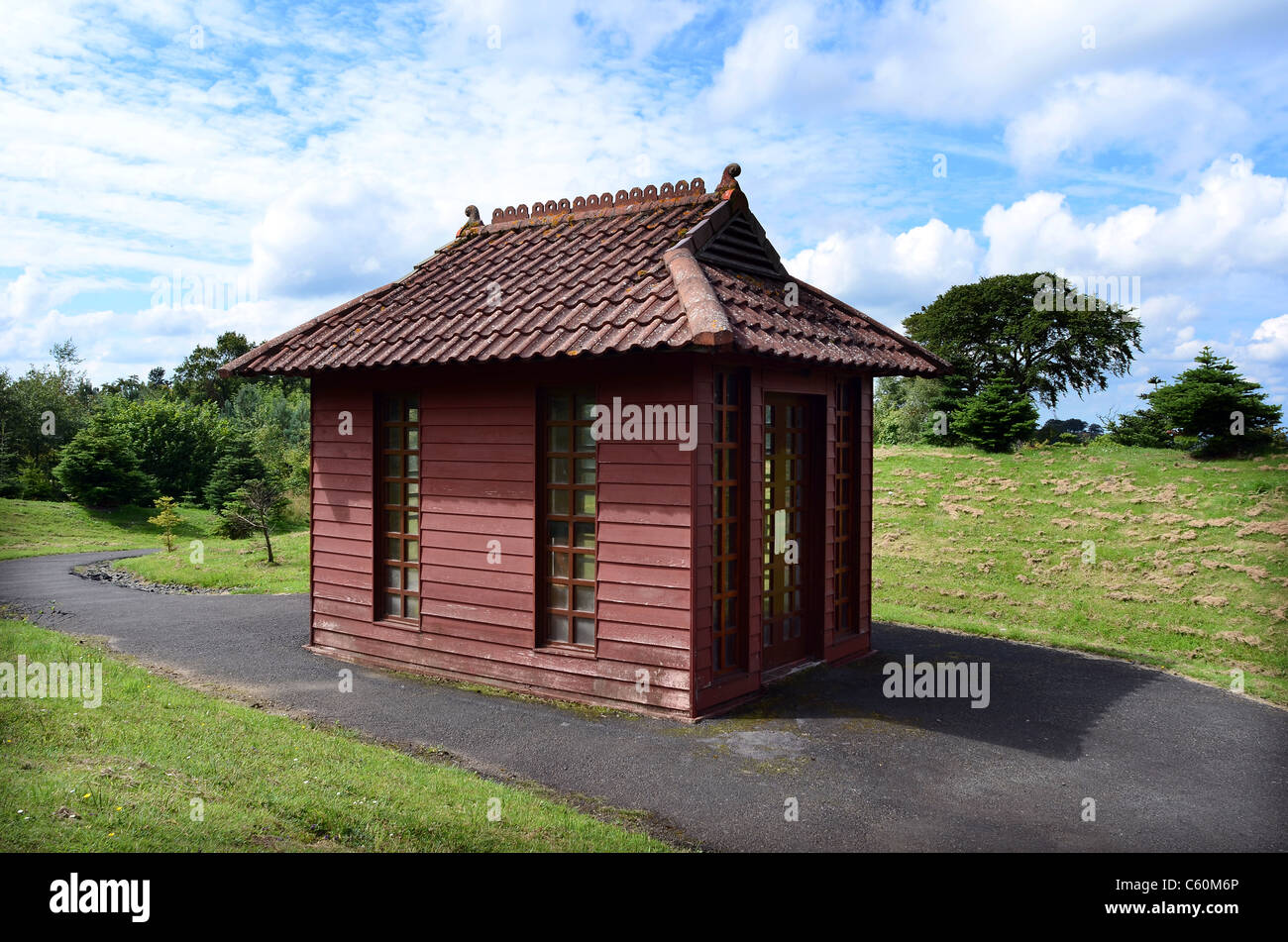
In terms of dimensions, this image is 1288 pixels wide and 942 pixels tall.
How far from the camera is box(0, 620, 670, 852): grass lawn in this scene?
4.57 meters

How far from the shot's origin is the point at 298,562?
1991cm

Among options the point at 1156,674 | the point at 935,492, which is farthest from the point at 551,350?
the point at 935,492

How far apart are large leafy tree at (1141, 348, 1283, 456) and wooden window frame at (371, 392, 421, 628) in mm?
20135

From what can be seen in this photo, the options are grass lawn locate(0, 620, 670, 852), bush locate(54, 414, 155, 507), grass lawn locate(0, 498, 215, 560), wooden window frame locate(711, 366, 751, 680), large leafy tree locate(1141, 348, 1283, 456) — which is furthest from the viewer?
bush locate(54, 414, 155, 507)

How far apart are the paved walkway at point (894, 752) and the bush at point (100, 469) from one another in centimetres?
2340

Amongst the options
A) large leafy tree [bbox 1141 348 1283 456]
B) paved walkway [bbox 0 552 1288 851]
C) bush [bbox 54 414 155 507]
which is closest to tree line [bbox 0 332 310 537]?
bush [bbox 54 414 155 507]

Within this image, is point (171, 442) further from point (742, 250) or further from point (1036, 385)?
point (1036, 385)

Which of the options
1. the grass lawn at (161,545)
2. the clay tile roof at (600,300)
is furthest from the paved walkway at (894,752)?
the grass lawn at (161,545)

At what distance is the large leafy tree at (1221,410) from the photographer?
69.6 feet

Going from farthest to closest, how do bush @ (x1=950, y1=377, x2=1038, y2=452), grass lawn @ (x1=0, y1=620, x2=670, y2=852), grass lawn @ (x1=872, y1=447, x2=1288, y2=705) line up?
1. bush @ (x1=950, y1=377, x2=1038, y2=452)
2. grass lawn @ (x1=872, y1=447, x2=1288, y2=705)
3. grass lawn @ (x1=0, y1=620, x2=670, y2=852)

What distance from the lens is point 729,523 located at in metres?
8.30

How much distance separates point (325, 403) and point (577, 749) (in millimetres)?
5662

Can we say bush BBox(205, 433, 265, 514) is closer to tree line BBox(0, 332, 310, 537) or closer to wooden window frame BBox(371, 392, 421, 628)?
tree line BBox(0, 332, 310, 537)

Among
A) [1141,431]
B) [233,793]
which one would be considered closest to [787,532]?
[233,793]
